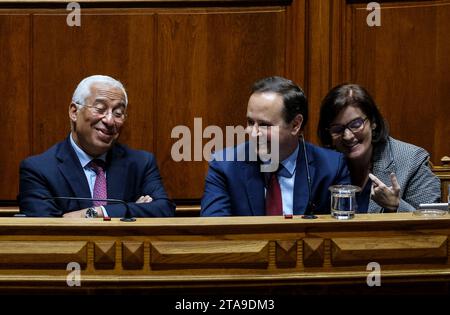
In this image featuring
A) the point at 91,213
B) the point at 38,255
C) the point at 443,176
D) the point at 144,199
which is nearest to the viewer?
the point at 38,255

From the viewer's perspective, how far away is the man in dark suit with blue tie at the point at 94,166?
5.52 feet

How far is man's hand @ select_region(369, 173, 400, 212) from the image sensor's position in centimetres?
155

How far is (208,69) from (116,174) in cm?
44

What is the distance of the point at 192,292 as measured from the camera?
1338 millimetres

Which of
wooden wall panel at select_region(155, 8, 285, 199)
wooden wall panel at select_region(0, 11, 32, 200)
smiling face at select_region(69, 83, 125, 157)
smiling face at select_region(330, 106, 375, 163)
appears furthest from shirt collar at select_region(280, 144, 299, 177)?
wooden wall panel at select_region(0, 11, 32, 200)

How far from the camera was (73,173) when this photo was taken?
171cm

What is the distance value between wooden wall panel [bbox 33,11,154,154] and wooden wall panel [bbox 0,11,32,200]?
19 millimetres

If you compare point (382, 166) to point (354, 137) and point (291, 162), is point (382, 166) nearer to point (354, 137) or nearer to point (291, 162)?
point (354, 137)

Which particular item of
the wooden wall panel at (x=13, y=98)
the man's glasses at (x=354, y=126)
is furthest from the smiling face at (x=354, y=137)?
the wooden wall panel at (x=13, y=98)

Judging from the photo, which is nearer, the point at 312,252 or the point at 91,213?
the point at 312,252

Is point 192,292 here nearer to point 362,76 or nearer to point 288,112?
point 288,112

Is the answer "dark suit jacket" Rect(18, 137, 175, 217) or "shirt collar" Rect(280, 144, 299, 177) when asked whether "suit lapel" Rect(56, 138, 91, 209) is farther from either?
"shirt collar" Rect(280, 144, 299, 177)

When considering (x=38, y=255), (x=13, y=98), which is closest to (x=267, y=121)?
(x=38, y=255)

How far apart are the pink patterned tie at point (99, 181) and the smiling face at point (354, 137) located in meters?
0.42
